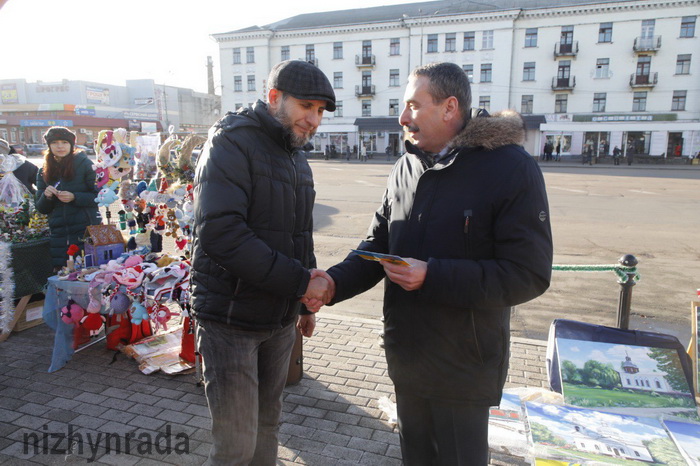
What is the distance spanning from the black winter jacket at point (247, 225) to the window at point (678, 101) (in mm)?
45264

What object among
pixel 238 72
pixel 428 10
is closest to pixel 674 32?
pixel 428 10

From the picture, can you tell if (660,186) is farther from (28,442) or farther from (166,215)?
(28,442)

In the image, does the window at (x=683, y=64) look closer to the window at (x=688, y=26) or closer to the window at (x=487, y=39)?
the window at (x=688, y=26)

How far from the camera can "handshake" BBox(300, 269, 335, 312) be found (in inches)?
83.0

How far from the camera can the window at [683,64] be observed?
36.8 meters

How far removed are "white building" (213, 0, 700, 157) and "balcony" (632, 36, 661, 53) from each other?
82 mm

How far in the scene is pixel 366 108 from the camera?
4516 cm

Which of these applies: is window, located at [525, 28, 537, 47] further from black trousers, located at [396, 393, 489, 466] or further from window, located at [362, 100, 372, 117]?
black trousers, located at [396, 393, 489, 466]

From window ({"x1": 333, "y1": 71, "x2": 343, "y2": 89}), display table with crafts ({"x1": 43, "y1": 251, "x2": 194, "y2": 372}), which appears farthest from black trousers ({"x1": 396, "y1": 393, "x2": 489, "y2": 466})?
window ({"x1": 333, "y1": 71, "x2": 343, "y2": 89})

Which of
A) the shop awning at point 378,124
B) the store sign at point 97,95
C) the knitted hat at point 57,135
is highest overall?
the store sign at point 97,95

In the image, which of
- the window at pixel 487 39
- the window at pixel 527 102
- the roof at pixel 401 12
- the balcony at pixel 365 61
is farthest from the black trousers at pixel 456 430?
the balcony at pixel 365 61

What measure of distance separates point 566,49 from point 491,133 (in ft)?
145

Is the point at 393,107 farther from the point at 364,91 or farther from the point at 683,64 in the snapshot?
the point at 683,64

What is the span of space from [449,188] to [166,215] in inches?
140
